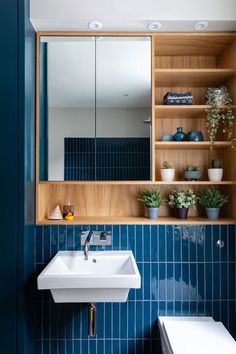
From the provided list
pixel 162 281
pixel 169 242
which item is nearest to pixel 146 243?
pixel 169 242

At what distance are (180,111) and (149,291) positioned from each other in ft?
4.21

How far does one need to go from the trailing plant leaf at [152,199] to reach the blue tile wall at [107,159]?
0.62ft

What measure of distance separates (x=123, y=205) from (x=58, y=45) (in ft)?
4.07

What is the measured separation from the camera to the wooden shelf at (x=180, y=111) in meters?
1.91

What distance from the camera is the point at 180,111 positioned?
1.99 metres

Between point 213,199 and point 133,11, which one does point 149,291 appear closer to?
point 213,199

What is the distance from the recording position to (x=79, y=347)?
1940 mm

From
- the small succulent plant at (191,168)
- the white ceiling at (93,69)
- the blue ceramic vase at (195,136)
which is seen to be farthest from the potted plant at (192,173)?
the white ceiling at (93,69)

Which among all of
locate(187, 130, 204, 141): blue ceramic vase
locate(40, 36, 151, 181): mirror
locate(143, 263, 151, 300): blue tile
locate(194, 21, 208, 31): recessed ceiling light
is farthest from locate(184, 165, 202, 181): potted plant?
locate(194, 21, 208, 31): recessed ceiling light

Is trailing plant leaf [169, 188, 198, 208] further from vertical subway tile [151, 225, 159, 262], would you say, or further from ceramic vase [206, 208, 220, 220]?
vertical subway tile [151, 225, 159, 262]

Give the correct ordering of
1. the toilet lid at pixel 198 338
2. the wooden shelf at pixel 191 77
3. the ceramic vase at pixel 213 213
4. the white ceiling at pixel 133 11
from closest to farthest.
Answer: the toilet lid at pixel 198 338 < the white ceiling at pixel 133 11 < the wooden shelf at pixel 191 77 < the ceramic vase at pixel 213 213

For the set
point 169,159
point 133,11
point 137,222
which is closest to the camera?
point 133,11

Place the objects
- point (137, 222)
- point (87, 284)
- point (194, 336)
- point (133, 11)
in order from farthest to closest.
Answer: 1. point (137, 222)
2. point (133, 11)
3. point (194, 336)
4. point (87, 284)

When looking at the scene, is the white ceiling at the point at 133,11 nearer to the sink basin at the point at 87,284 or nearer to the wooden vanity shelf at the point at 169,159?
the wooden vanity shelf at the point at 169,159
